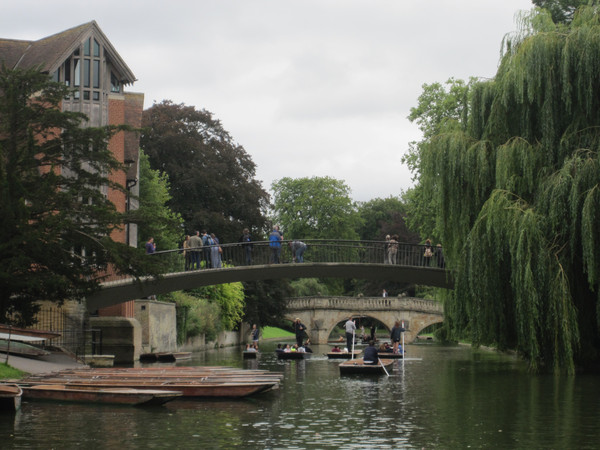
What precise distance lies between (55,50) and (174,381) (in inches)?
607

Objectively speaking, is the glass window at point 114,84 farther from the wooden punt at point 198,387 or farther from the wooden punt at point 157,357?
the wooden punt at point 198,387

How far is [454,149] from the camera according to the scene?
67.5ft

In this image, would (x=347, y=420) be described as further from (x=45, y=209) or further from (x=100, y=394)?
(x=45, y=209)

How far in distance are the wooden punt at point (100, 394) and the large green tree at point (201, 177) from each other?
2788cm

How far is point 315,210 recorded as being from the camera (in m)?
66.9

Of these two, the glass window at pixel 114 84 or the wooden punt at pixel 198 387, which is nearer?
the wooden punt at pixel 198 387

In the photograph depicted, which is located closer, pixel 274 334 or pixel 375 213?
pixel 274 334

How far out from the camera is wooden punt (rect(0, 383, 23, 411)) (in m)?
12.6

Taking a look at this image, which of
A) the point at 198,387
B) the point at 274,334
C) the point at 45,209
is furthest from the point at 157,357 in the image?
the point at 274,334

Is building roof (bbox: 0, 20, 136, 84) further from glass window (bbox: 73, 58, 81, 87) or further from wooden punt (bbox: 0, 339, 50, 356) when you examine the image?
wooden punt (bbox: 0, 339, 50, 356)

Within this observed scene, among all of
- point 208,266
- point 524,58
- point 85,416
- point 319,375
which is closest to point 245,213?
point 208,266

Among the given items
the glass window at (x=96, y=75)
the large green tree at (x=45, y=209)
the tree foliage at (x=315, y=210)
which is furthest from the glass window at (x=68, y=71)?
the tree foliage at (x=315, y=210)

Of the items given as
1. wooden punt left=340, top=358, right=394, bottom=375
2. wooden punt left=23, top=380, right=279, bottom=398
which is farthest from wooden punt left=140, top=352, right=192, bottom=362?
wooden punt left=23, top=380, right=279, bottom=398

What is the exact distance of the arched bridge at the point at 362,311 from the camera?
51.4 m
